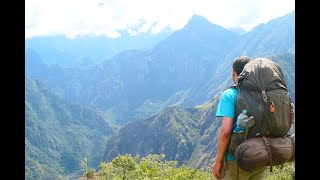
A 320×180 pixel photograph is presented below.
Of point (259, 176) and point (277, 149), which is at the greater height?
point (277, 149)

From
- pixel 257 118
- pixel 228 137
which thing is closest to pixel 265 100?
pixel 257 118

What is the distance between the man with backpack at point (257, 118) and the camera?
11.8 ft

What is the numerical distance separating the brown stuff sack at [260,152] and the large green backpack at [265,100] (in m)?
0.07

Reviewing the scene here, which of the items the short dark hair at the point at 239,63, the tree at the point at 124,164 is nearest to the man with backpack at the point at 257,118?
the short dark hair at the point at 239,63

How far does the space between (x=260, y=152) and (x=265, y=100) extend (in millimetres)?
439

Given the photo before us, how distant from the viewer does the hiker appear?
3822 millimetres

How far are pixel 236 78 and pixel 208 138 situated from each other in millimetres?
181251

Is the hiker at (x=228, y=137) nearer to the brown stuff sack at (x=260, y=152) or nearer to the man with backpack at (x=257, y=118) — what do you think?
the man with backpack at (x=257, y=118)

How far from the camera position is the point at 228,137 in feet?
12.7
